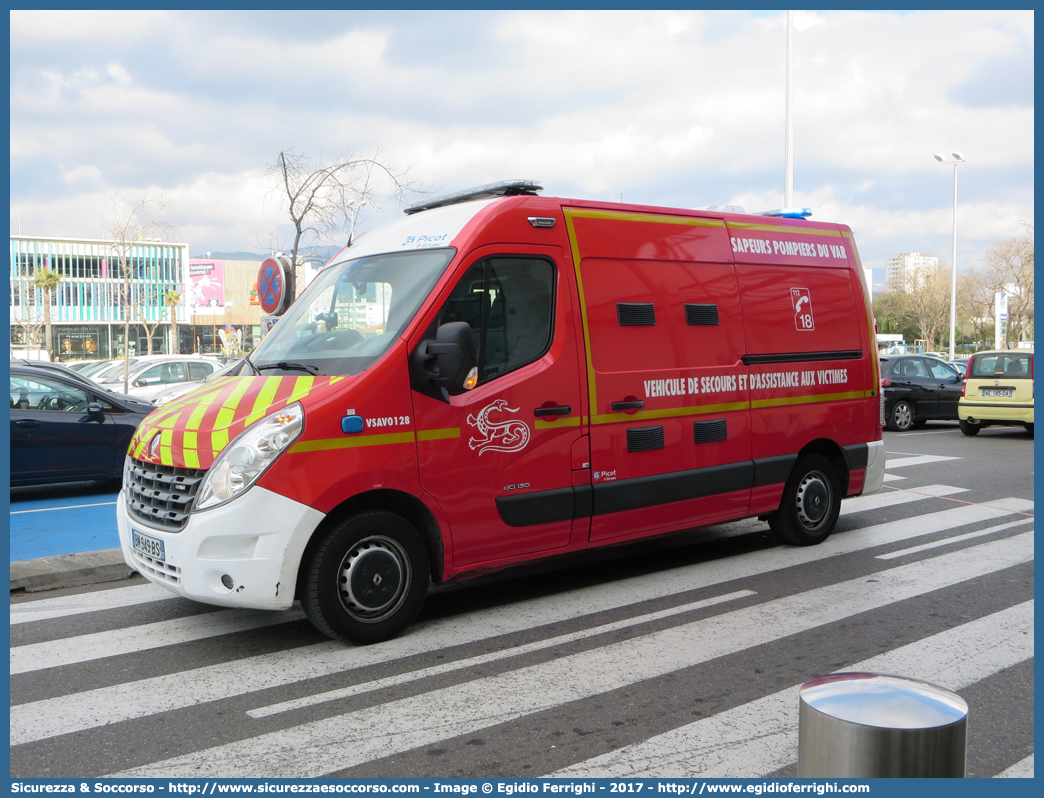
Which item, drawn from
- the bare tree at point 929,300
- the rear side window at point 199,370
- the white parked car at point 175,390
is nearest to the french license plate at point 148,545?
the white parked car at point 175,390

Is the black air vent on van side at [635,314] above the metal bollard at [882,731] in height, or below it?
above

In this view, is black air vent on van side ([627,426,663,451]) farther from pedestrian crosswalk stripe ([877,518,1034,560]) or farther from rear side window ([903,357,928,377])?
rear side window ([903,357,928,377])

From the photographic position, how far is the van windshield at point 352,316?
17.0ft

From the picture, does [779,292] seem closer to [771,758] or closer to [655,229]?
[655,229]

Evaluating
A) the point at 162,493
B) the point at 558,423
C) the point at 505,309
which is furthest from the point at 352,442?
the point at 558,423

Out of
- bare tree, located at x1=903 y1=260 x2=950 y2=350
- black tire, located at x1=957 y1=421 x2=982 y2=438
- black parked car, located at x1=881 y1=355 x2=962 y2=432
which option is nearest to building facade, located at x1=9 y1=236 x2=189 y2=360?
black parked car, located at x1=881 y1=355 x2=962 y2=432

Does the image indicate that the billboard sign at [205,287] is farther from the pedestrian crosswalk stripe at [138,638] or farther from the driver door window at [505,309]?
the driver door window at [505,309]

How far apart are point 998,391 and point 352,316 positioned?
607 inches

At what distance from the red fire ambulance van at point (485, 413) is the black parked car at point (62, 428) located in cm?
535

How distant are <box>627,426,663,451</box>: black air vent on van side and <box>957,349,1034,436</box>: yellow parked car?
13269 millimetres

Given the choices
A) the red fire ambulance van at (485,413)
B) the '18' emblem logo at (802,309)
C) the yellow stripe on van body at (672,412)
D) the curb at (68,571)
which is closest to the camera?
the red fire ambulance van at (485,413)

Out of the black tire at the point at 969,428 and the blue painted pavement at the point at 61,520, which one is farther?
the black tire at the point at 969,428

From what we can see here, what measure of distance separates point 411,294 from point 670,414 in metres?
2.16

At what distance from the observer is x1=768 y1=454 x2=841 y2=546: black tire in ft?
24.3
